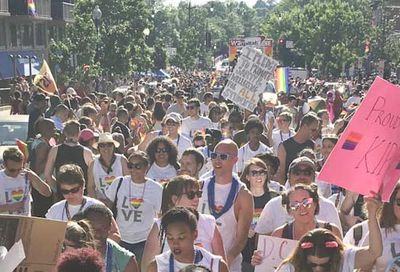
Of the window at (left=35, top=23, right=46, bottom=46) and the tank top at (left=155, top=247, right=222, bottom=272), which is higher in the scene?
the tank top at (left=155, top=247, right=222, bottom=272)

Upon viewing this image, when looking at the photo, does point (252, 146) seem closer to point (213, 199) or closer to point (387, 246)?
point (213, 199)

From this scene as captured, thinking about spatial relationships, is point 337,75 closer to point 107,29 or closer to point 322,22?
point 322,22

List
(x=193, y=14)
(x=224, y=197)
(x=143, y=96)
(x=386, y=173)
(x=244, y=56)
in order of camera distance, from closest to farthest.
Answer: (x=386, y=173), (x=224, y=197), (x=244, y=56), (x=143, y=96), (x=193, y=14)

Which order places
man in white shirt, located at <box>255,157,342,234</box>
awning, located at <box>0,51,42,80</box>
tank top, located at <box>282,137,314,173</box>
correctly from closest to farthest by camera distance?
man in white shirt, located at <box>255,157,342,234</box>, tank top, located at <box>282,137,314,173</box>, awning, located at <box>0,51,42,80</box>

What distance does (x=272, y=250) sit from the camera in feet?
19.4

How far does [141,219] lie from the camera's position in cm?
746

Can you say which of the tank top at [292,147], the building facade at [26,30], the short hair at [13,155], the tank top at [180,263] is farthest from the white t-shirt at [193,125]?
the building facade at [26,30]

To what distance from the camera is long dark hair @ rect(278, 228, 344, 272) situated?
4.83 m

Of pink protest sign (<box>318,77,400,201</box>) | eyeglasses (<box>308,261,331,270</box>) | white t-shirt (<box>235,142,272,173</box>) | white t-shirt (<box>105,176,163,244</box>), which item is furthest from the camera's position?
white t-shirt (<box>235,142,272,173</box>)

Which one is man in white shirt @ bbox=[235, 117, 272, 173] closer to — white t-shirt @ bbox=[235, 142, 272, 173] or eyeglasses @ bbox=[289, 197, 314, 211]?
white t-shirt @ bbox=[235, 142, 272, 173]

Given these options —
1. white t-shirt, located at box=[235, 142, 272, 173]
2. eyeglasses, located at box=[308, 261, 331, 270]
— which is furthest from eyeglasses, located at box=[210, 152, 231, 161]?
white t-shirt, located at box=[235, 142, 272, 173]

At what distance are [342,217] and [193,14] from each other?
129 m

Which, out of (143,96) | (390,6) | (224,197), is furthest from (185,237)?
(390,6)

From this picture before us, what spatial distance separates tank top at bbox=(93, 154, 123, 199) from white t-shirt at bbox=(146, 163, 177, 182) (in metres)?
0.31
